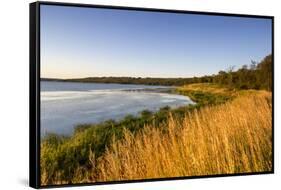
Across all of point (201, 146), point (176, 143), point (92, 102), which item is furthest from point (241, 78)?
point (92, 102)

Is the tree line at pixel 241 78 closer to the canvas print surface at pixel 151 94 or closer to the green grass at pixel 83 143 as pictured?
the canvas print surface at pixel 151 94

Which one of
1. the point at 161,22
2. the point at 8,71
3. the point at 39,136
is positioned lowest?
the point at 39,136

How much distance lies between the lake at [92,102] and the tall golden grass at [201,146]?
0.22m

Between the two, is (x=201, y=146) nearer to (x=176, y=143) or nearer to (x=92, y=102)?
(x=176, y=143)

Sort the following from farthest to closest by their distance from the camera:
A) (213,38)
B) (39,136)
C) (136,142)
Result: (213,38) < (136,142) < (39,136)

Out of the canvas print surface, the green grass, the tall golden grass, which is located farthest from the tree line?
the green grass

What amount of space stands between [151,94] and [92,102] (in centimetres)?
64

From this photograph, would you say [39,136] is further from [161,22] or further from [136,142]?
[161,22]

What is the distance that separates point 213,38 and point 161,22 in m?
0.67

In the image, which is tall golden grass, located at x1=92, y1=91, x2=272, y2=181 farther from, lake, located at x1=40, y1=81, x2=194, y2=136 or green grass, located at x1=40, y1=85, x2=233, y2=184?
lake, located at x1=40, y1=81, x2=194, y2=136

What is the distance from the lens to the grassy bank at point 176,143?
21.3ft

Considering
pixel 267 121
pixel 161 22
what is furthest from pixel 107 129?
pixel 267 121

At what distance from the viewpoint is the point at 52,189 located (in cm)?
639

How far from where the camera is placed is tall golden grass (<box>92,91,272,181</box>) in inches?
265
